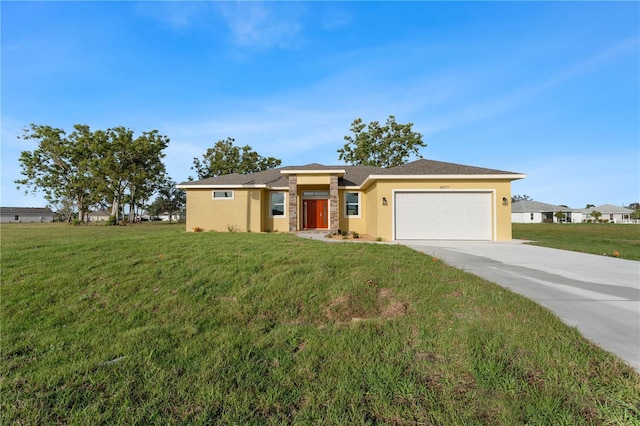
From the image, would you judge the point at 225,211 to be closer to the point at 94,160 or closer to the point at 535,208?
the point at 94,160

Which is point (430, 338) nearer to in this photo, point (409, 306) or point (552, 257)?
point (409, 306)

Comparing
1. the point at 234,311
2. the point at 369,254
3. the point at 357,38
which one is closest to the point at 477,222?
the point at 369,254

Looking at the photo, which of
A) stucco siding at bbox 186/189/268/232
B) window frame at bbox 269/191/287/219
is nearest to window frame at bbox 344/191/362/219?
window frame at bbox 269/191/287/219

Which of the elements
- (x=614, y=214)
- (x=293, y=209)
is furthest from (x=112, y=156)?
(x=614, y=214)

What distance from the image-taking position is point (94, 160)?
29031 millimetres

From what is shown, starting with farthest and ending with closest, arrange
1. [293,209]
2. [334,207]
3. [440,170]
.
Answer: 1. [293,209]
2. [334,207]
3. [440,170]

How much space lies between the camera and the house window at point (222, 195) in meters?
16.8

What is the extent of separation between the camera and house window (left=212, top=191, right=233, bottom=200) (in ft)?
55.0

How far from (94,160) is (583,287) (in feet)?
123

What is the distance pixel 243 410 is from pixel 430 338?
2.09 metres

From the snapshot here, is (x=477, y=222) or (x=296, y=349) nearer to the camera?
(x=296, y=349)

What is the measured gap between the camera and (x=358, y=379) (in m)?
2.48

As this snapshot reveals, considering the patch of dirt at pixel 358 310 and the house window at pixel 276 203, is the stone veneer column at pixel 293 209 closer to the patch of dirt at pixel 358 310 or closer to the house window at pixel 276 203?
the house window at pixel 276 203

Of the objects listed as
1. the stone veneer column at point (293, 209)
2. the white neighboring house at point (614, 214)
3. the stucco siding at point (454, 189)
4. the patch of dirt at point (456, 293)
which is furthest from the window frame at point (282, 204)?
the white neighboring house at point (614, 214)
